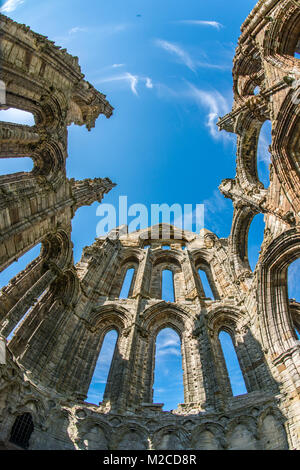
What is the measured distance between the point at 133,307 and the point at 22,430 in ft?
22.1

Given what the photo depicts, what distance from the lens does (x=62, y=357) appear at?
10.5 meters

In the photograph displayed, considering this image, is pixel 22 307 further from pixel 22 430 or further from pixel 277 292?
pixel 277 292

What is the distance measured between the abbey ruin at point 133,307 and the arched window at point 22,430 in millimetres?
37

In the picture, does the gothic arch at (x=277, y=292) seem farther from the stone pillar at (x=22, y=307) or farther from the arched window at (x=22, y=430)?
the stone pillar at (x=22, y=307)

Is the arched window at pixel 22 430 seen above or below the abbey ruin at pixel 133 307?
below

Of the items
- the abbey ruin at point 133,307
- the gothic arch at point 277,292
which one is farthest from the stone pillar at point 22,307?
the gothic arch at point 277,292

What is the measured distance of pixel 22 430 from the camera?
25.3 ft

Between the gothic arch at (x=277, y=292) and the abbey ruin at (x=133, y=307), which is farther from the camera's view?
the gothic arch at (x=277, y=292)

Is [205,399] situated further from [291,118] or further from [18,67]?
[18,67]

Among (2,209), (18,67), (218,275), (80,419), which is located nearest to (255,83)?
(218,275)

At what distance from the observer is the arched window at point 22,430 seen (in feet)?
24.6

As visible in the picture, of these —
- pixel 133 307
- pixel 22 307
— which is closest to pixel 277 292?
pixel 133 307

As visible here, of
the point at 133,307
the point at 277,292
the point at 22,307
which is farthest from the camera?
the point at 133,307

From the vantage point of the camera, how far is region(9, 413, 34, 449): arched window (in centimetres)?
748
